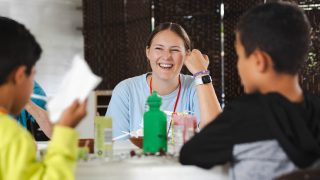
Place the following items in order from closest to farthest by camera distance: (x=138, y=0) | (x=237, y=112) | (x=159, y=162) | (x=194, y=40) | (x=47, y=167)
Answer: (x=47, y=167)
(x=237, y=112)
(x=159, y=162)
(x=194, y=40)
(x=138, y=0)

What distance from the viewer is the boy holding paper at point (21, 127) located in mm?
1083

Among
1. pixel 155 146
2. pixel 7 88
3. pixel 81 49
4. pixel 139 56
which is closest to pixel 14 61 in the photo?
pixel 7 88

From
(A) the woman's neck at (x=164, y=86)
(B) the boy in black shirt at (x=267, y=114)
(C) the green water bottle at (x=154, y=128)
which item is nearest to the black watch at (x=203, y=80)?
(A) the woman's neck at (x=164, y=86)

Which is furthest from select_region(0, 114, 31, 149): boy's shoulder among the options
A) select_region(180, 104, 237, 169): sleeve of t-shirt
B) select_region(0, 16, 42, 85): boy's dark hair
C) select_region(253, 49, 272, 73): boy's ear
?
select_region(253, 49, 272, 73): boy's ear

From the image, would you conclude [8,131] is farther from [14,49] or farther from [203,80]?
[203,80]

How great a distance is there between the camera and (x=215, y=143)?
121 centimetres

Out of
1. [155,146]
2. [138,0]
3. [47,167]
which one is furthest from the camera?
[138,0]

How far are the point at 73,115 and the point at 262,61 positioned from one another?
0.50 metres

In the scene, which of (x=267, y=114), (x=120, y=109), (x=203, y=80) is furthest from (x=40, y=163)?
(x=120, y=109)

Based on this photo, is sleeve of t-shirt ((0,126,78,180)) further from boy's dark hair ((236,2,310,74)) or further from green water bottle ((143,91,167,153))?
boy's dark hair ((236,2,310,74))

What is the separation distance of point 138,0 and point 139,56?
58cm

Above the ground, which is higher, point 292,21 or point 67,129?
point 292,21

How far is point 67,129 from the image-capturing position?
1130 millimetres

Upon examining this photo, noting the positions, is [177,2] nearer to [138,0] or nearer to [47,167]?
[138,0]
